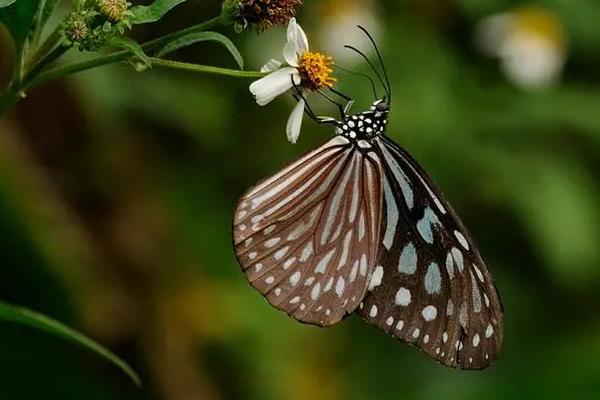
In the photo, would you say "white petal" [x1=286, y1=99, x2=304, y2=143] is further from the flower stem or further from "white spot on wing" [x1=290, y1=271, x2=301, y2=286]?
"white spot on wing" [x1=290, y1=271, x2=301, y2=286]

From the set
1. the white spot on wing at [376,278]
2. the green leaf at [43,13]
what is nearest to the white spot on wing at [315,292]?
the white spot on wing at [376,278]

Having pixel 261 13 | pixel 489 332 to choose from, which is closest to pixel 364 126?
pixel 489 332

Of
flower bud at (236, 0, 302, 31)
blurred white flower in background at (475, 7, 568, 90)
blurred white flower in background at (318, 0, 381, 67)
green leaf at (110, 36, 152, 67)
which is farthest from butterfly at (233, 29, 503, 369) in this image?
blurred white flower in background at (475, 7, 568, 90)

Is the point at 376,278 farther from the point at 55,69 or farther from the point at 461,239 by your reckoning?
the point at 55,69

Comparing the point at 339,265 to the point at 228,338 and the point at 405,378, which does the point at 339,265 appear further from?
the point at 405,378

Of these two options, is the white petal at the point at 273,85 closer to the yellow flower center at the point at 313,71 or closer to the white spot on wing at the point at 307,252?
the yellow flower center at the point at 313,71

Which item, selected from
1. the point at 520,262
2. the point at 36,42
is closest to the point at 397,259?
the point at 36,42

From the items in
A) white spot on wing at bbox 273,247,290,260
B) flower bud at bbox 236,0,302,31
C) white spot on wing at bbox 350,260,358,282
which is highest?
flower bud at bbox 236,0,302,31
